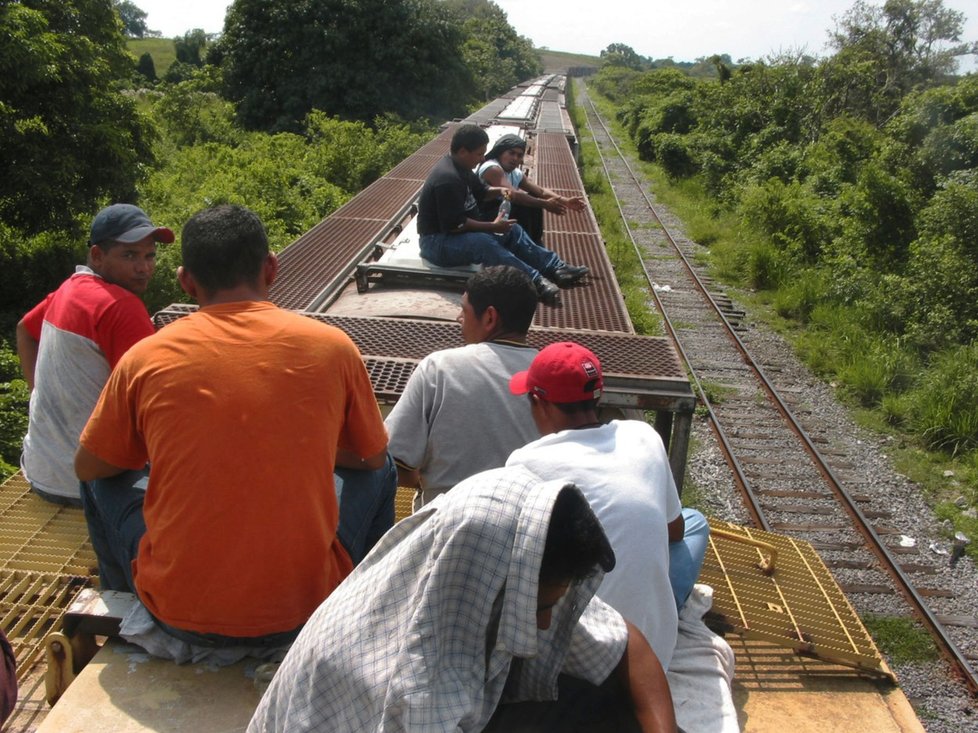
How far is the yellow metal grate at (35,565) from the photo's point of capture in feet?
8.93

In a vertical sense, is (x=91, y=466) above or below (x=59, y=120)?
below

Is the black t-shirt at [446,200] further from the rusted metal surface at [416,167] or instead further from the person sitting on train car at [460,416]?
the rusted metal surface at [416,167]

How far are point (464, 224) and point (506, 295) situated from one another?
2.27 m

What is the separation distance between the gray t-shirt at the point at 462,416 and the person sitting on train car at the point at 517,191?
112 inches

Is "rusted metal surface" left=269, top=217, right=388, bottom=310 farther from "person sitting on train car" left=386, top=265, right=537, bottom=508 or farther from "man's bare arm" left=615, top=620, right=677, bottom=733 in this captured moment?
"man's bare arm" left=615, top=620, right=677, bottom=733

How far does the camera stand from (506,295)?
2.99 meters

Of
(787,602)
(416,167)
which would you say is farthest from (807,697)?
Result: (416,167)

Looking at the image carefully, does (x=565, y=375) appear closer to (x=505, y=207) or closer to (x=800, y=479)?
(x=505, y=207)

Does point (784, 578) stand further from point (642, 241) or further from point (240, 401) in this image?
point (642, 241)

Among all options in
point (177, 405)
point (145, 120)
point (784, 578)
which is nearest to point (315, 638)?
point (177, 405)

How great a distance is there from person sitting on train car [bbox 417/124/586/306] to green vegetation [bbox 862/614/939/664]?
2914 millimetres

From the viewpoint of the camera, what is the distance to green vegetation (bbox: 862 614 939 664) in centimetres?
524

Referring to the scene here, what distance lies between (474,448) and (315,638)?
50.4 inches

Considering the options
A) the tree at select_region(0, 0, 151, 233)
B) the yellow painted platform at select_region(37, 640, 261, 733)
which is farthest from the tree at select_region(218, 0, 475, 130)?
the yellow painted platform at select_region(37, 640, 261, 733)
